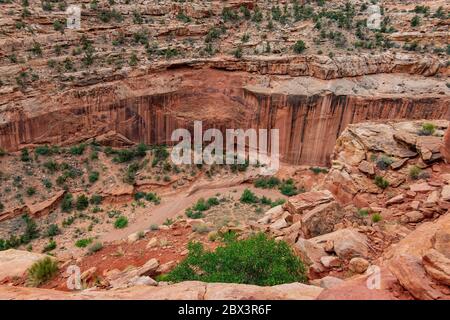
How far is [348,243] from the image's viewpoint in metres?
9.67

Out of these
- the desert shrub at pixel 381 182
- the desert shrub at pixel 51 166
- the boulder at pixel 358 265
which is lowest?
the desert shrub at pixel 51 166

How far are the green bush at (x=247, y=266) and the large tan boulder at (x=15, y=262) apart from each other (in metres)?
5.15

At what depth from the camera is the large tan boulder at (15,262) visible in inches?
434

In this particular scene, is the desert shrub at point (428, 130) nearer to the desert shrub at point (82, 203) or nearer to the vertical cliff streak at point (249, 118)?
the vertical cliff streak at point (249, 118)

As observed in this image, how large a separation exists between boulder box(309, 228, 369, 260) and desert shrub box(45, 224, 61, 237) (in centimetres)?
1763

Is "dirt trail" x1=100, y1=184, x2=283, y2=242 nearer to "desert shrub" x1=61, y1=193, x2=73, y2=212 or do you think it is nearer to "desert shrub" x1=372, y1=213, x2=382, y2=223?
"desert shrub" x1=61, y1=193, x2=73, y2=212

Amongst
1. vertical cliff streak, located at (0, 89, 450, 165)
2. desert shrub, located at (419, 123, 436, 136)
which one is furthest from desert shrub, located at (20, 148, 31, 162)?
desert shrub, located at (419, 123, 436, 136)

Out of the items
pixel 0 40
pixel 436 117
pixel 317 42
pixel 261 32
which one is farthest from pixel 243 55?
pixel 0 40

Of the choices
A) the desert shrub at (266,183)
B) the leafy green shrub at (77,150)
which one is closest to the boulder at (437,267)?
the desert shrub at (266,183)

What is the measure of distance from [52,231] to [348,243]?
18787 mm

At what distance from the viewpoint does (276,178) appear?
28.7m

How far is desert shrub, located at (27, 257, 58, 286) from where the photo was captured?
1097 cm

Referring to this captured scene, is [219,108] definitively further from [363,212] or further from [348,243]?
[348,243]

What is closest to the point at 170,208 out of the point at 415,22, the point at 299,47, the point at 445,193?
the point at 299,47
